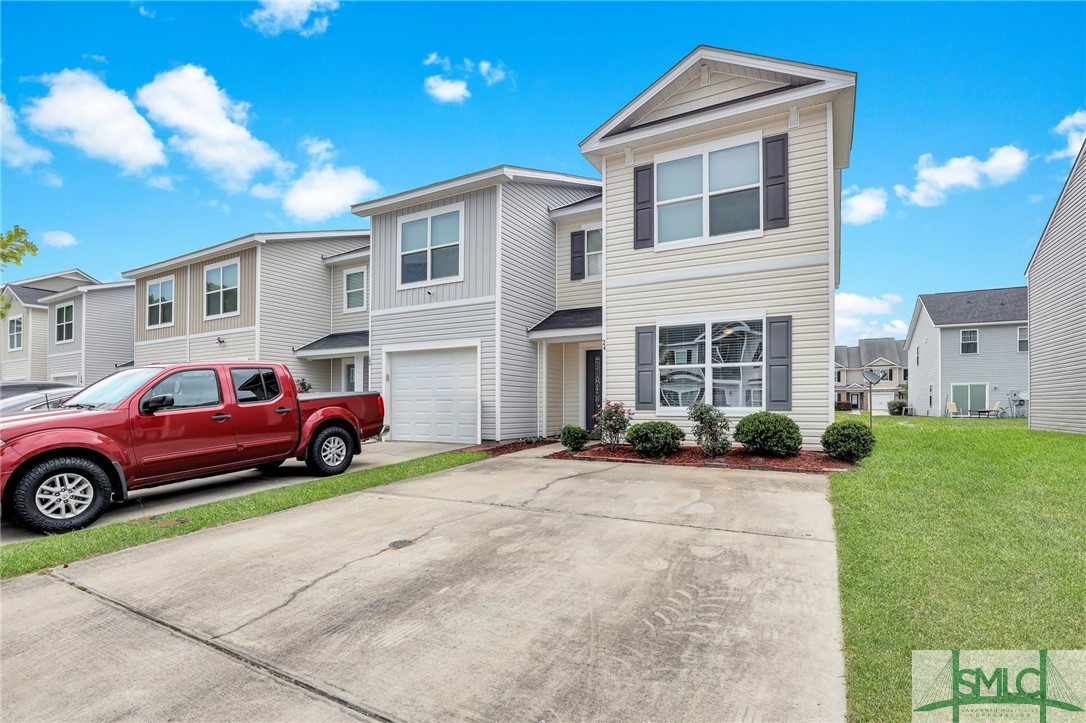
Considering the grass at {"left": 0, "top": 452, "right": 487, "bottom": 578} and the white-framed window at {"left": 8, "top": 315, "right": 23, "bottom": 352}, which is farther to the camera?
the white-framed window at {"left": 8, "top": 315, "right": 23, "bottom": 352}

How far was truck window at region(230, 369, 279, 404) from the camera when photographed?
7.31m

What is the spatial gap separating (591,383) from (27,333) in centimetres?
2918

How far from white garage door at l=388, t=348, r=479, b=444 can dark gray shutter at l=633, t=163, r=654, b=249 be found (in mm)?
4718

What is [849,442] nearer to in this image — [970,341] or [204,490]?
[204,490]

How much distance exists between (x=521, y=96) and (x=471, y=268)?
937cm

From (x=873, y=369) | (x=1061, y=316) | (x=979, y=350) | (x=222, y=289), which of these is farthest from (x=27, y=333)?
(x=873, y=369)

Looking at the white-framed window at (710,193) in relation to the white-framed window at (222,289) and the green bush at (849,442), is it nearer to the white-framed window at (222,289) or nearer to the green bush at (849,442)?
the green bush at (849,442)

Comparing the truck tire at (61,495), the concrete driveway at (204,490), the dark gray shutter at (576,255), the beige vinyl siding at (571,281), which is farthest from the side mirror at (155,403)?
the dark gray shutter at (576,255)

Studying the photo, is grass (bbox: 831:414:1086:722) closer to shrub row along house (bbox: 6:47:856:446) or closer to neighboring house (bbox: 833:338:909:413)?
shrub row along house (bbox: 6:47:856:446)

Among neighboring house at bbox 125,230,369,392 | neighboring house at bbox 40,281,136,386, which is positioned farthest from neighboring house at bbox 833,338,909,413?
neighboring house at bbox 40,281,136,386

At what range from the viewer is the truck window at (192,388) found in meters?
6.63

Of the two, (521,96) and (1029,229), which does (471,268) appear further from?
(1029,229)

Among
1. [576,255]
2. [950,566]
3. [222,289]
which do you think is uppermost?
[576,255]

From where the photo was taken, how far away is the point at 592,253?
A: 13883mm
